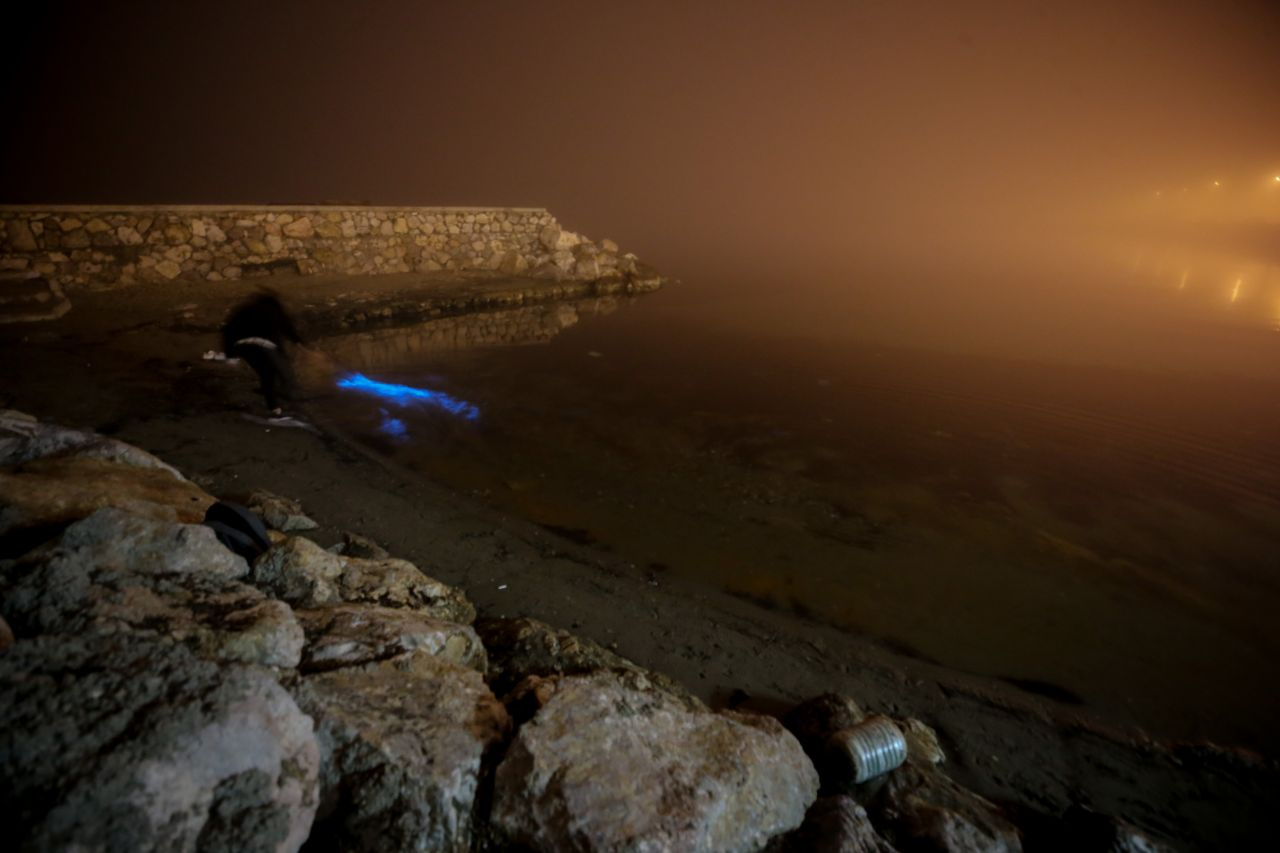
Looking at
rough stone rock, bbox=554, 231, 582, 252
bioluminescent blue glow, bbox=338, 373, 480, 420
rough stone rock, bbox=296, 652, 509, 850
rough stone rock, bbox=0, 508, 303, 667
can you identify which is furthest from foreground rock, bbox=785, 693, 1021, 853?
rough stone rock, bbox=554, 231, 582, 252

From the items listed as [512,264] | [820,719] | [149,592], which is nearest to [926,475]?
[820,719]

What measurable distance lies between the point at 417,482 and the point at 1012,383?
33.2ft

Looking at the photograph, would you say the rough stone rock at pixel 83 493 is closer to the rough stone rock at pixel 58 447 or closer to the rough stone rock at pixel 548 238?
the rough stone rock at pixel 58 447

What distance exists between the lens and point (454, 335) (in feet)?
37.3

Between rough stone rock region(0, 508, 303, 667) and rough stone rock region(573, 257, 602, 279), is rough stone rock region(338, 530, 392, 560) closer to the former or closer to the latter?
rough stone rock region(0, 508, 303, 667)

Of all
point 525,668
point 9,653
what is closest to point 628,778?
point 525,668

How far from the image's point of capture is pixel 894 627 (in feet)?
13.8

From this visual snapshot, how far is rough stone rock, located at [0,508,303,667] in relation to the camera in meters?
2.00

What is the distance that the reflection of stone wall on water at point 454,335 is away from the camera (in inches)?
383

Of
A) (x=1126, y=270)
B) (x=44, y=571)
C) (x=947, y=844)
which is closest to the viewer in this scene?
(x=44, y=571)

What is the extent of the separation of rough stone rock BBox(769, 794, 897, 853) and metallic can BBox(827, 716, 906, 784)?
0.48 metres

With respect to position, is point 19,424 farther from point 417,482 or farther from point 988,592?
point 988,592

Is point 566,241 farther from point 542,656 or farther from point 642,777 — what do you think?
Result: point 642,777

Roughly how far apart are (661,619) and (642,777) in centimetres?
197
